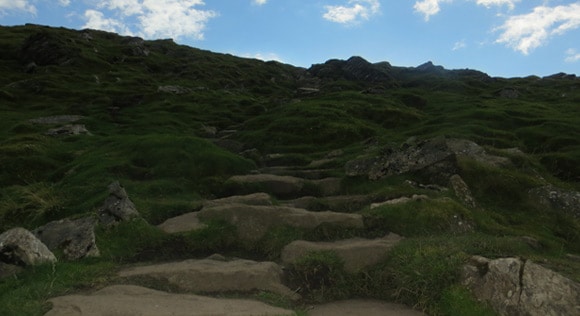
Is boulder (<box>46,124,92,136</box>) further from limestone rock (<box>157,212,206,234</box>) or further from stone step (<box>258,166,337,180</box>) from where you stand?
limestone rock (<box>157,212,206,234</box>)

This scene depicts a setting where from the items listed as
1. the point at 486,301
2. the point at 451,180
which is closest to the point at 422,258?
the point at 486,301

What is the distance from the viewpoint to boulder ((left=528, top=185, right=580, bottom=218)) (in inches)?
850

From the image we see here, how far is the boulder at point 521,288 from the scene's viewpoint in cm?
1087

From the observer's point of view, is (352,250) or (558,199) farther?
(558,199)

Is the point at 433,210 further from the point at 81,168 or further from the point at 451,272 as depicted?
the point at 81,168

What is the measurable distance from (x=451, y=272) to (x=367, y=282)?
253cm

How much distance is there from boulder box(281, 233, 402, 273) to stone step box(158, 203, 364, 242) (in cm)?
141

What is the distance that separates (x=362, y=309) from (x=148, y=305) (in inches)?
227

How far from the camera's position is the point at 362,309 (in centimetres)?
1251

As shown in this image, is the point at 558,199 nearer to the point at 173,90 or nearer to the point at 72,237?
the point at 72,237

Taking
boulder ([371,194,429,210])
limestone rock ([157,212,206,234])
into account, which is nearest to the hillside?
boulder ([371,194,429,210])

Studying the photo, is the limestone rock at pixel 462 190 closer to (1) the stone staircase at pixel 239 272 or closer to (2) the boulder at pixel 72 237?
(1) the stone staircase at pixel 239 272

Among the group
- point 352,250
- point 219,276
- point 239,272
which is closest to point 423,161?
point 352,250

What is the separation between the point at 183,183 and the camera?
26.0 meters
